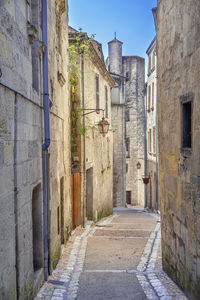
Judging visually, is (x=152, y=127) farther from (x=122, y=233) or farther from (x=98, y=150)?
(x=122, y=233)

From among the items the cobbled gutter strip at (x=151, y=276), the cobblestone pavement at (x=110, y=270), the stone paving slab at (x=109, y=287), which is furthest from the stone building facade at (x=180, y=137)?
the stone paving slab at (x=109, y=287)

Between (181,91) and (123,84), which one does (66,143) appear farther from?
(123,84)

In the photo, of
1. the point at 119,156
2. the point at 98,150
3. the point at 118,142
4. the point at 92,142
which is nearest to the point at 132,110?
the point at 118,142

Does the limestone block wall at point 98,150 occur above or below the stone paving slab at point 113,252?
above

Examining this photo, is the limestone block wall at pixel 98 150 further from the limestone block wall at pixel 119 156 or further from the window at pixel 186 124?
the window at pixel 186 124

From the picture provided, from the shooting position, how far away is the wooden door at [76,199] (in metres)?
10.9

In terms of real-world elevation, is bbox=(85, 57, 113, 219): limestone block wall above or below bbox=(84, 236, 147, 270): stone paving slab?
above

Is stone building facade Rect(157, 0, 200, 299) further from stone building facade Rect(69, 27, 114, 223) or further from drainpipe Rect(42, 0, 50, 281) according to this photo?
stone building facade Rect(69, 27, 114, 223)

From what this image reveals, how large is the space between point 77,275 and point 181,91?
13.2ft

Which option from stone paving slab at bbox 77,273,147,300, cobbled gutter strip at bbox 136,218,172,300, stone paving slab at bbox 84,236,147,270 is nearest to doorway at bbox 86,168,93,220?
stone paving slab at bbox 84,236,147,270

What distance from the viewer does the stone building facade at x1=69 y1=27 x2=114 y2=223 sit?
11.8 m

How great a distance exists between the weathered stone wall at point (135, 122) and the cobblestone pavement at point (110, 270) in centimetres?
1656

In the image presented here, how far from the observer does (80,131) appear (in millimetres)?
11633

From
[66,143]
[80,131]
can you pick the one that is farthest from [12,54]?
[80,131]
